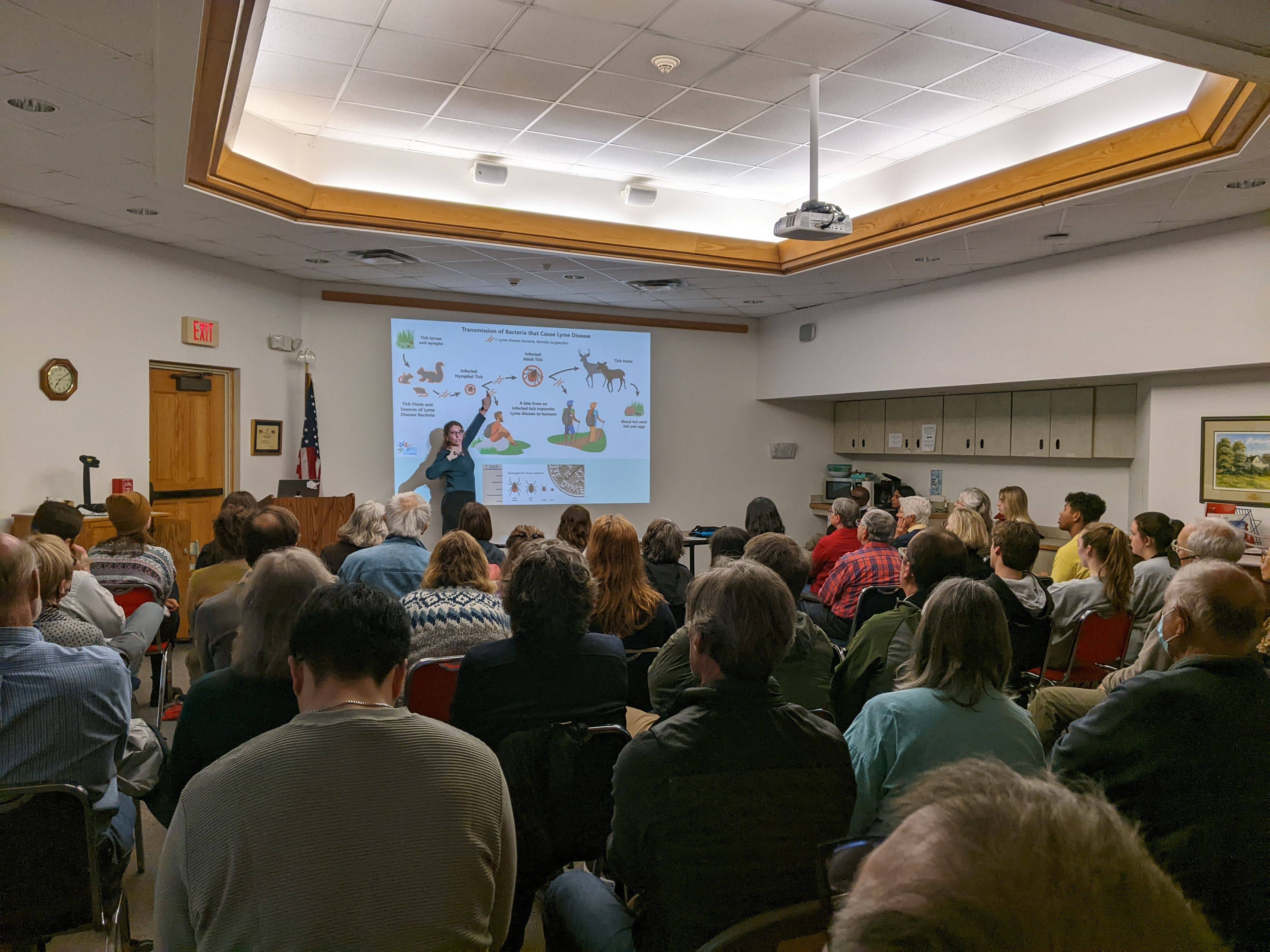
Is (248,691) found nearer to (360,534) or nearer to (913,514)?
(360,534)

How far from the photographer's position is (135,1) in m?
2.60

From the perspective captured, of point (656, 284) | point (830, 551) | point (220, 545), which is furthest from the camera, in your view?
point (656, 284)

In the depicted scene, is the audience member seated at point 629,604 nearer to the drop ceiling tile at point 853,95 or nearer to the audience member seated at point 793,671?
the audience member seated at point 793,671

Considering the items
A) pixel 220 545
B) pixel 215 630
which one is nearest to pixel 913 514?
pixel 220 545

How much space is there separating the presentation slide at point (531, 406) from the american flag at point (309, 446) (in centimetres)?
76

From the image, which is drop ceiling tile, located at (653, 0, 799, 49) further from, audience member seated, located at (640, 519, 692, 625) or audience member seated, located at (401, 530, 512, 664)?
audience member seated, located at (401, 530, 512, 664)

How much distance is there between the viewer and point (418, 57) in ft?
13.4

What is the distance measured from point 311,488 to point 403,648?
228 inches

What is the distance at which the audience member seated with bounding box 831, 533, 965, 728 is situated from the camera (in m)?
2.64

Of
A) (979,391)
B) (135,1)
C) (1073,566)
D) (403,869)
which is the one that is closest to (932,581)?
(1073,566)

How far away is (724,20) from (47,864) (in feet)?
12.8

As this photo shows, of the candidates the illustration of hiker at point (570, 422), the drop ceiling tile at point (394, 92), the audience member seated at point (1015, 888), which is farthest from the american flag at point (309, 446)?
the audience member seated at point (1015, 888)

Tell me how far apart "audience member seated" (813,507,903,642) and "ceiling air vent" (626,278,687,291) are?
3.54 metres

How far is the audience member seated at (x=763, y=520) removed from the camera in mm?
5375
